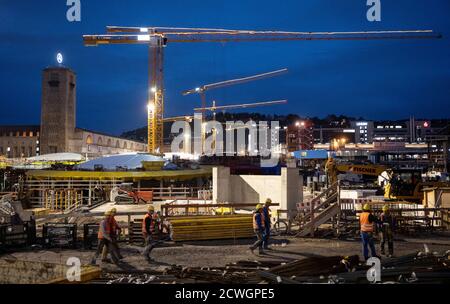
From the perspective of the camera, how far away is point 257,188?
2303cm

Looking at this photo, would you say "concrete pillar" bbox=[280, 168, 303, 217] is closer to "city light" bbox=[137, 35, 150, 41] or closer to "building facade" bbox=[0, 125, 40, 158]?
"city light" bbox=[137, 35, 150, 41]

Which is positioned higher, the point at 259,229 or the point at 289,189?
the point at 289,189

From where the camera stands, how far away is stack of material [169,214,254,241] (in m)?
14.5

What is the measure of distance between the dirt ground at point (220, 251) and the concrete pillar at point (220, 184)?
299 inches

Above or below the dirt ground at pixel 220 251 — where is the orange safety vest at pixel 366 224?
above

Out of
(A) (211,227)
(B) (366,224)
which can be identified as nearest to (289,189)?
(A) (211,227)

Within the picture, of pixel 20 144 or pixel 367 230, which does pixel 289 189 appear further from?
pixel 20 144

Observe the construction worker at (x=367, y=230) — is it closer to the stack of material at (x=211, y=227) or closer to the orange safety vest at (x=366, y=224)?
the orange safety vest at (x=366, y=224)

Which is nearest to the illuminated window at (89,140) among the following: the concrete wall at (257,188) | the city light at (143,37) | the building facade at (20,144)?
the building facade at (20,144)

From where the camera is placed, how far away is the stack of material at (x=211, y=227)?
1449 centimetres

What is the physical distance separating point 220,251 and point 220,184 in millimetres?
9523
